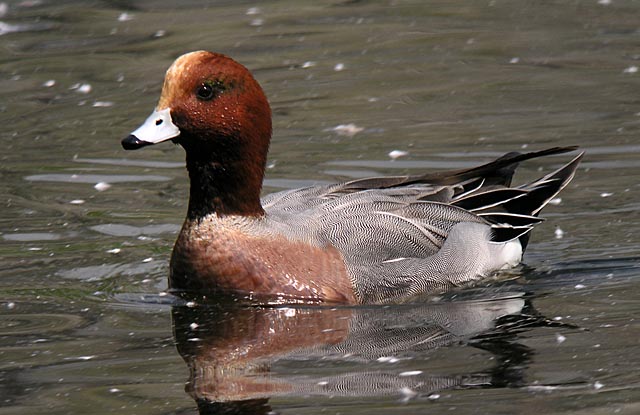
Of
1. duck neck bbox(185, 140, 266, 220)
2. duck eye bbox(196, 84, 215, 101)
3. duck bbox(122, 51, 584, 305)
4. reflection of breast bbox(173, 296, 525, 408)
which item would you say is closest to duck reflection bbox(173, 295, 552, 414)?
reflection of breast bbox(173, 296, 525, 408)

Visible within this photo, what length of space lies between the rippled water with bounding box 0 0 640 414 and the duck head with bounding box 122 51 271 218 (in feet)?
1.92

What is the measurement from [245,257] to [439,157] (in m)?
2.82

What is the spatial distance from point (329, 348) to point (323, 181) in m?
2.94

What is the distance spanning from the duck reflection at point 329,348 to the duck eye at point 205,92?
3.37 ft

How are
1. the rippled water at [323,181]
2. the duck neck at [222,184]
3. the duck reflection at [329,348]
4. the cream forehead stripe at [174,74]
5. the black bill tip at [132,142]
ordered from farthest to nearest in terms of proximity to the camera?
the duck neck at [222,184], the cream forehead stripe at [174,74], the black bill tip at [132,142], the rippled water at [323,181], the duck reflection at [329,348]

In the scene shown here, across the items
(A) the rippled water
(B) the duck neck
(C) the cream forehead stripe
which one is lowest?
(A) the rippled water

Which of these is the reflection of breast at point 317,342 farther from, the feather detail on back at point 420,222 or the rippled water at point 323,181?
the feather detail on back at point 420,222

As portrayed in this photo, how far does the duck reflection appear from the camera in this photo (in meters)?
5.33

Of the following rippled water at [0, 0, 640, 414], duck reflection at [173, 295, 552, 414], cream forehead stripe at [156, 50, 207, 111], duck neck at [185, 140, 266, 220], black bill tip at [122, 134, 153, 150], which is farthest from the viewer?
duck neck at [185, 140, 266, 220]

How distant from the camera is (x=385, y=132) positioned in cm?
974

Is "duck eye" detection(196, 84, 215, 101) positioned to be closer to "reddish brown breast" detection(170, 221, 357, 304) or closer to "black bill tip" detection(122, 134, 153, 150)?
"black bill tip" detection(122, 134, 153, 150)

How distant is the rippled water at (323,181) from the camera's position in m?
5.45

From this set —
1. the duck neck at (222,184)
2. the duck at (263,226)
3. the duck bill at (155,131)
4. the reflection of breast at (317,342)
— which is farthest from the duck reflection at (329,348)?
the duck bill at (155,131)

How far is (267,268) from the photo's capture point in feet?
21.5
